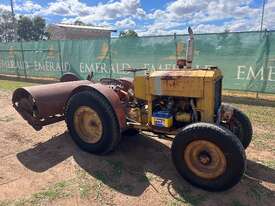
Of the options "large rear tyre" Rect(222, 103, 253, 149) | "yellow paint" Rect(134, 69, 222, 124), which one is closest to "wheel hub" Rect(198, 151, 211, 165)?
"yellow paint" Rect(134, 69, 222, 124)

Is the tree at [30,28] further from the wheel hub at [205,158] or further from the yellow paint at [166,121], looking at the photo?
the wheel hub at [205,158]

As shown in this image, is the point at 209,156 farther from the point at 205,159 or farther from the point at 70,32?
the point at 70,32

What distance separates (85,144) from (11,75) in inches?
576

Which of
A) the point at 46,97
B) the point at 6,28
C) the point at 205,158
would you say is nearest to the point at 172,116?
the point at 205,158

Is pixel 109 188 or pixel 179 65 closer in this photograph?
pixel 109 188

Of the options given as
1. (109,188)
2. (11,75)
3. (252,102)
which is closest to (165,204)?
(109,188)

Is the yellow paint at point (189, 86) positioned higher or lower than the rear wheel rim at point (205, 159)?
higher

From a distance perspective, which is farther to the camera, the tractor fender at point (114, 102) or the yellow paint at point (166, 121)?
the tractor fender at point (114, 102)

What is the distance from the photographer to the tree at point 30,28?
6419cm

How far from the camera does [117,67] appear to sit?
12203mm

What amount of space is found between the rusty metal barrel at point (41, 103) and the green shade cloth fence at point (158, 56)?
3.53m

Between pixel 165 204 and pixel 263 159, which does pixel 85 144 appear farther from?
pixel 263 159

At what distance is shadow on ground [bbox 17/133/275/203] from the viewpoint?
12.6 ft

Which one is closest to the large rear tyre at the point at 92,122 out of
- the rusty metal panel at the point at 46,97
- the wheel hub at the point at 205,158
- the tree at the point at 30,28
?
the rusty metal panel at the point at 46,97
